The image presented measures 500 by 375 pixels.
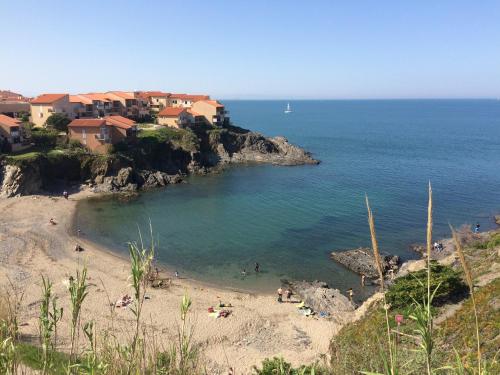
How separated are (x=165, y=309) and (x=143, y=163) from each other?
141 feet

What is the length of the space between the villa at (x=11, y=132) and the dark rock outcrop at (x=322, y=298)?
48.7 m

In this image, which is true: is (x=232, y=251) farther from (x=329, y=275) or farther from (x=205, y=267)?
(x=329, y=275)

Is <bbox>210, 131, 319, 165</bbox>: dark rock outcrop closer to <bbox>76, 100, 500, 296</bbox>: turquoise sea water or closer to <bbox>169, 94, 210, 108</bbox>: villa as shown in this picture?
<bbox>76, 100, 500, 296</bbox>: turquoise sea water

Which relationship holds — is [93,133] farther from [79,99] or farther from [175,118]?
[175,118]

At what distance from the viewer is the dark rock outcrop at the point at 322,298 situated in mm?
28625

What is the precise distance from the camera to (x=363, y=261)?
36.0m

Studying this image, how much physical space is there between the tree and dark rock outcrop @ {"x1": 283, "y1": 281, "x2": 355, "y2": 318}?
54870mm

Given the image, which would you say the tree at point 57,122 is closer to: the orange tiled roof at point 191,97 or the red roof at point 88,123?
the red roof at point 88,123

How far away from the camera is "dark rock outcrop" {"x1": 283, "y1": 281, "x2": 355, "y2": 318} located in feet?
93.9

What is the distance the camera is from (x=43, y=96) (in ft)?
241

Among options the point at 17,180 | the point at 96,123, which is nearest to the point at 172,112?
the point at 96,123

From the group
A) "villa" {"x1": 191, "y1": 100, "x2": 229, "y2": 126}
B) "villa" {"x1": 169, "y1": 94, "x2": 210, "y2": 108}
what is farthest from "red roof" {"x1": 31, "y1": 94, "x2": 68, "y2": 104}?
"villa" {"x1": 169, "y1": 94, "x2": 210, "y2": 108}

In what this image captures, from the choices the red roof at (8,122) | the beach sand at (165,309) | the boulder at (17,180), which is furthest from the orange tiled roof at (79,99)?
the beach sand at (165,309)

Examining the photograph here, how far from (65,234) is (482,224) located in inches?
1934
